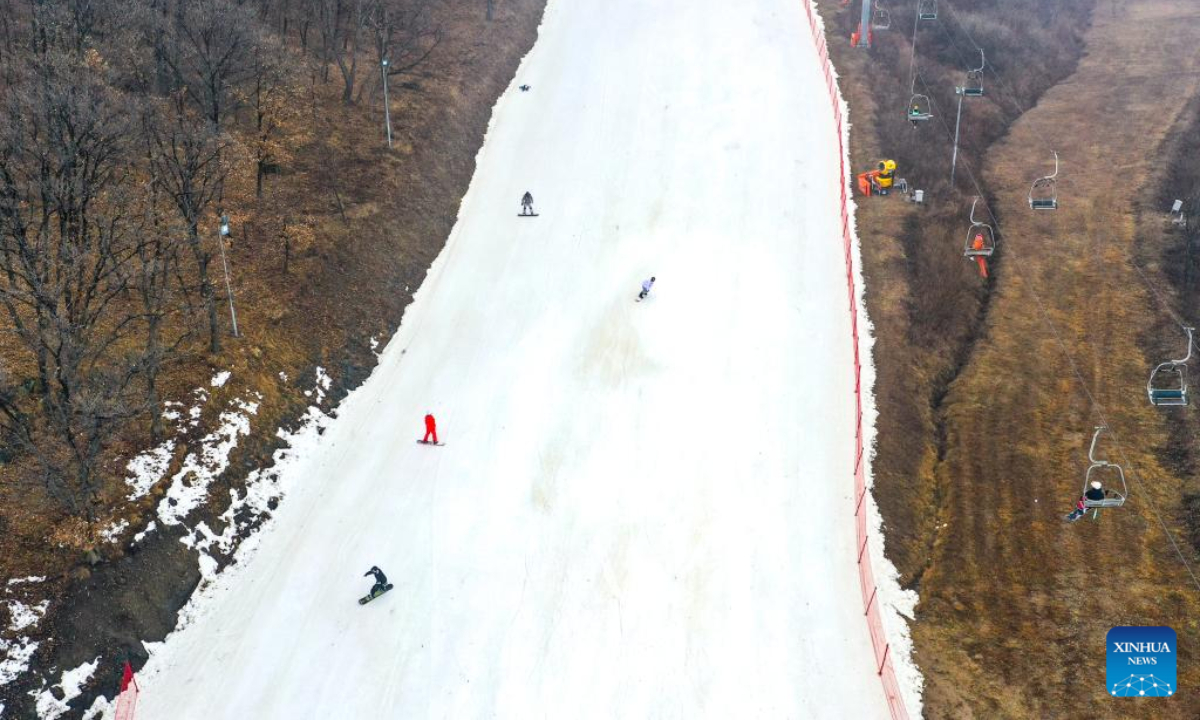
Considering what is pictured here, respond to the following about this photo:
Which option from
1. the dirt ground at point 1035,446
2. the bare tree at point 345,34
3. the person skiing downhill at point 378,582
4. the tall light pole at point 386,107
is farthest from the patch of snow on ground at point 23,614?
the bare tree at point 345,34

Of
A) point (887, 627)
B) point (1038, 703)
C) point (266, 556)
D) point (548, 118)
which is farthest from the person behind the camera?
point (548, 118)

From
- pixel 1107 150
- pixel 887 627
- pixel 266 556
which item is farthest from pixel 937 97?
pixel 266 556

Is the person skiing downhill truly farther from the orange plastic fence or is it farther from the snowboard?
the orange plastic fence

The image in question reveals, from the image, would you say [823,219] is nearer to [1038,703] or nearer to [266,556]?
[1038,703]

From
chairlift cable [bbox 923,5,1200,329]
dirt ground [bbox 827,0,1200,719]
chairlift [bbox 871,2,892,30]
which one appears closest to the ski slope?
dirt ground [bbox 827,0,1200,719]

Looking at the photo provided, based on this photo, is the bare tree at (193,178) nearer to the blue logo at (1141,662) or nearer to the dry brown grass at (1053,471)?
the dry brown grass at (1053,471)

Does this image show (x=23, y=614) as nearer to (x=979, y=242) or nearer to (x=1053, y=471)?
(x=1053, y=471)

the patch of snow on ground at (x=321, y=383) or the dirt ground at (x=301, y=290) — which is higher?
the dirt ground at (x=301, y=290)
